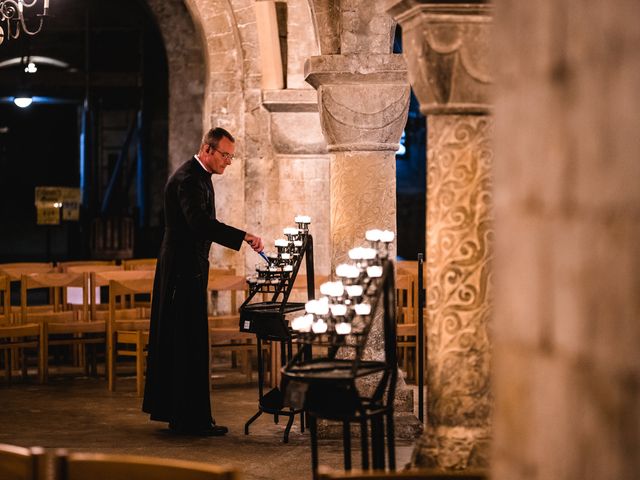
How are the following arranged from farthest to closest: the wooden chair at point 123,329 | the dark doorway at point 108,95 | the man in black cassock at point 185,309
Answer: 1. the dark doorway at point 108,95
2. the wooden chair at point 123,329
3. the man in black cassock at point 185,309

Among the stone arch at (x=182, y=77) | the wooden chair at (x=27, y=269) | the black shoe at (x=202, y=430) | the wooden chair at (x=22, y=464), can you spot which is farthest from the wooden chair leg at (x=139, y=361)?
the wooden chair at (x=22, y=464)

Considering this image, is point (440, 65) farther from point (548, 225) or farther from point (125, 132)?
point (125, 132)

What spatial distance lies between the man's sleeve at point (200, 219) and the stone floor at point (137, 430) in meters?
1.08

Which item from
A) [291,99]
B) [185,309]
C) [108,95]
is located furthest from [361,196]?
[108,95]

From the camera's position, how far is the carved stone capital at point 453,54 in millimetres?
4395

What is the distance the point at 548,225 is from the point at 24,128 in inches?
779

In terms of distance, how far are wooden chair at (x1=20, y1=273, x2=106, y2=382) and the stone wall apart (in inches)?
277

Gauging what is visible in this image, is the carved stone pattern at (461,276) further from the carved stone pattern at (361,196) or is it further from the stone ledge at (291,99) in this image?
the stone ledge at (291,99)

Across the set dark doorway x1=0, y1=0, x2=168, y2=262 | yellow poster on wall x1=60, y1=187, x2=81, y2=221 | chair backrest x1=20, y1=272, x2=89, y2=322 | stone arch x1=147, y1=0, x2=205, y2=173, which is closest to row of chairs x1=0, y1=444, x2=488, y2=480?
chair backrest x1=20, y1=272, x2=89, y2=322

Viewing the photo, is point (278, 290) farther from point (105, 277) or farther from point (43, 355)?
point (105, 277)

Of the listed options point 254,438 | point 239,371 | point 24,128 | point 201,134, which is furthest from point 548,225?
point 24,128

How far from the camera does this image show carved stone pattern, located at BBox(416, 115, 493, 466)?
14.6 feet

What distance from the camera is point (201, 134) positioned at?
1291 centimetres

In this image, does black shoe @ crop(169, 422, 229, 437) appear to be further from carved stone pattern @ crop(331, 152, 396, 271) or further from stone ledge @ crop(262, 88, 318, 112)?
stone ledge @ crop(262, 88, 318, 112)
